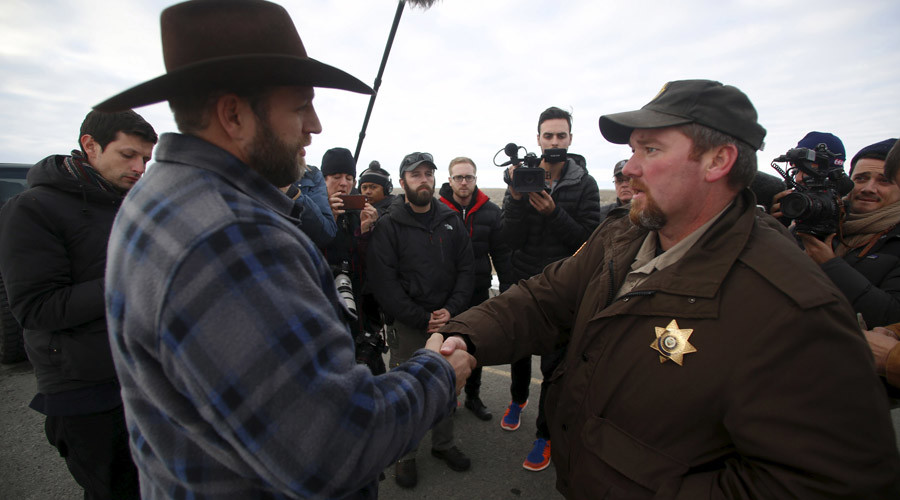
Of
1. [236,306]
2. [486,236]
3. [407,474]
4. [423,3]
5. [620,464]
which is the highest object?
[423,3]

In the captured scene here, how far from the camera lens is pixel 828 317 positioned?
3.83 ft

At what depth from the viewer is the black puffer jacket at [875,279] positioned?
2.17 meters

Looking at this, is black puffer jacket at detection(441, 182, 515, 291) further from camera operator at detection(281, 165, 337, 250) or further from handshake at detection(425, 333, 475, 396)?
handshake at detection(425, 333, 475, 396)

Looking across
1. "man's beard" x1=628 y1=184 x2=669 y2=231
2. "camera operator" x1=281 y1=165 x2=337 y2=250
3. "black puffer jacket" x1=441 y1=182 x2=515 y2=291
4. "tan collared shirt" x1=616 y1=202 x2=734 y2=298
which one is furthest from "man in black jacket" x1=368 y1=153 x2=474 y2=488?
"man's beard" x1=628 y1=184 x2=669 y2=231

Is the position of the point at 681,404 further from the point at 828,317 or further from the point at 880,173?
the point at 880,173

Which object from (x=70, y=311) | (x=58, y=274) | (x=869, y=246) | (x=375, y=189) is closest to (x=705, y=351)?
(x=869, y=246)

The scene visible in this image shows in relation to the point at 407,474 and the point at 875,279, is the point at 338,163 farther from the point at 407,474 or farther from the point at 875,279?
the point at 875,279

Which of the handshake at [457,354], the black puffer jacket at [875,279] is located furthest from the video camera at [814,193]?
the handshake at [457,354]

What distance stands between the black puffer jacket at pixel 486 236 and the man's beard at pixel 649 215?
2.56 metres

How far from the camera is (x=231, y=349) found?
2.76 feet

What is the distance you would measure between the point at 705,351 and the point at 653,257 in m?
0.59

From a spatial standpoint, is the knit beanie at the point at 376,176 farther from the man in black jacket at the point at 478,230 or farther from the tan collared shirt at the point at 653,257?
the tan collared shirt at the point at 653,257

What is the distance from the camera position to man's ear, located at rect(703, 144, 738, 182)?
1573 millimetres

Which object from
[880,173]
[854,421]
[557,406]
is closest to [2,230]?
[557,406]
